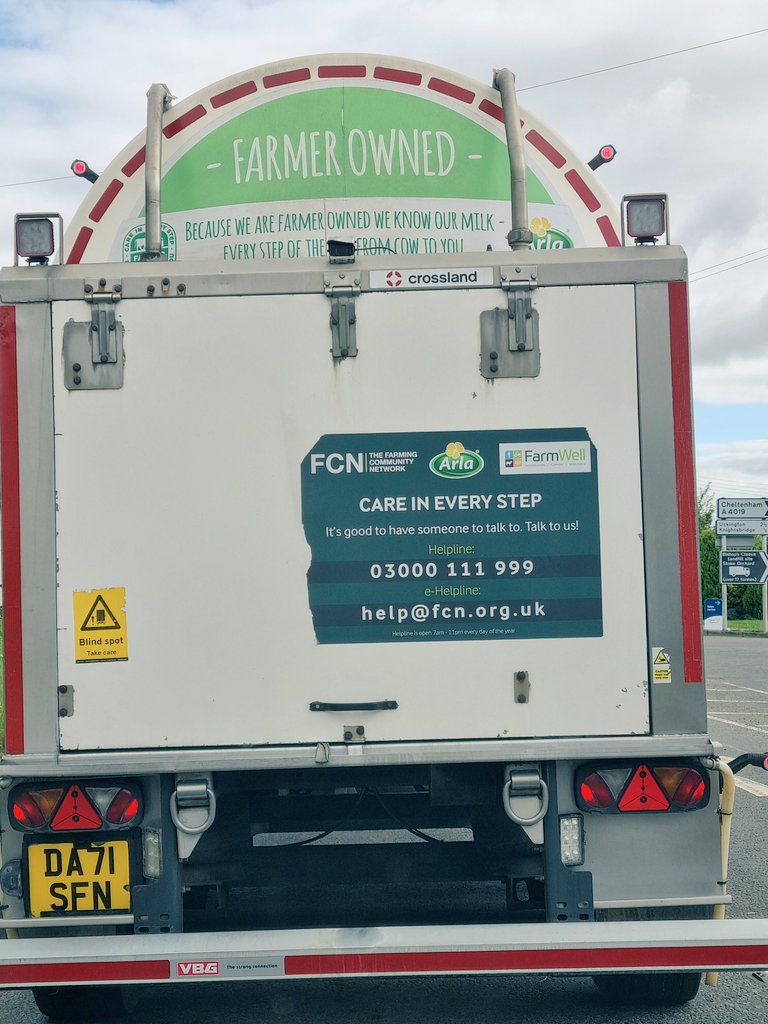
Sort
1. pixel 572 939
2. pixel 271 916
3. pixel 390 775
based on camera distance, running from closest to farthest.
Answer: pixel 572 939, pixel 390 775, pixel 271 916

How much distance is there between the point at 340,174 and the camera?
506 cm

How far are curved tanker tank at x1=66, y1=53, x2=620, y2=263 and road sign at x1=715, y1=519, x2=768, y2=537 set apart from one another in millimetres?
44136

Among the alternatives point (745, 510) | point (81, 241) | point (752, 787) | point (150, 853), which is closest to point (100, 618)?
point (150, 853)

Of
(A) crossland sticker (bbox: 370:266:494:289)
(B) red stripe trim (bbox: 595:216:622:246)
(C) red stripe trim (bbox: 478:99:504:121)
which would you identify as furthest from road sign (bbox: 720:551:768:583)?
(A) crossland sticker (bbox: 370:266:494:289)

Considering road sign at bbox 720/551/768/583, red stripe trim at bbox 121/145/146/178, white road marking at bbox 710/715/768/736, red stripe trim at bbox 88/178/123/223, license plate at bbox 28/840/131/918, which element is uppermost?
red stripe trim at bbox 121/145/146/178

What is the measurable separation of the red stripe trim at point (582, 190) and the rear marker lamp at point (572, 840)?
2.58 meters

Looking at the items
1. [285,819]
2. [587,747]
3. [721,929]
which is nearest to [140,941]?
[285,819]

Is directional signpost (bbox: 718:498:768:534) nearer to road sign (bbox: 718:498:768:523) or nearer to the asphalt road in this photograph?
road sign (bbox: 718:498:768:523)

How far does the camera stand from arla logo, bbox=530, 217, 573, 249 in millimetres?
5271

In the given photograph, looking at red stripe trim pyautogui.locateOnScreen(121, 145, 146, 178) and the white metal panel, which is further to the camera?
red stripe trim pyautogui.locateOnScreen(121, 145, 146, 178)

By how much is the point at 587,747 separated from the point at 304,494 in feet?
4.14

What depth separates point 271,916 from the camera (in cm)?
488

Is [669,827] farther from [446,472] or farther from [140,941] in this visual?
[140,941]

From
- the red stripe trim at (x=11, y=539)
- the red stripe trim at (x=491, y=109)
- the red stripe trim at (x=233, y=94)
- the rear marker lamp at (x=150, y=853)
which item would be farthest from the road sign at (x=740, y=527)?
the red stripe trim at (x=11, y=539)
